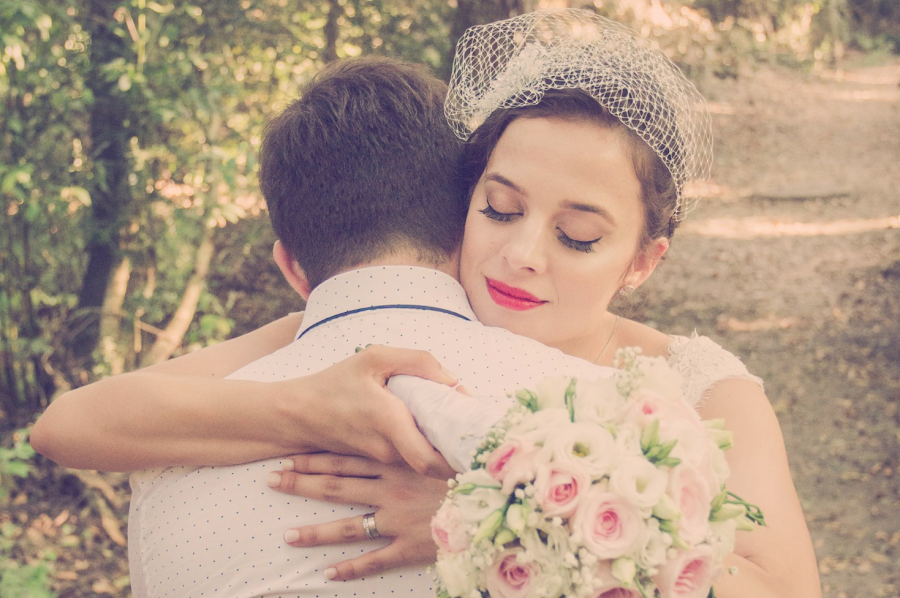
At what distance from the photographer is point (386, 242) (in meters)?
2.06

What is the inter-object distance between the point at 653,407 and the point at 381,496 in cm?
67

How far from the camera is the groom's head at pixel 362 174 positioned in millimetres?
2076

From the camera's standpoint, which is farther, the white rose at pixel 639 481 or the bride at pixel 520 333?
the bride at pixel 520 333

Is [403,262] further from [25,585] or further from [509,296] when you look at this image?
[25,585]

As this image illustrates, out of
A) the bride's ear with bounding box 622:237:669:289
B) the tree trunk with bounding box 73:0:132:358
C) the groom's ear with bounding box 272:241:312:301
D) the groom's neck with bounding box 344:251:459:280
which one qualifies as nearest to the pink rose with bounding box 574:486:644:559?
the groom's neck with bounding box 344:251:459:280

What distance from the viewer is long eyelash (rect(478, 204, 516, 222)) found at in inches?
88.7

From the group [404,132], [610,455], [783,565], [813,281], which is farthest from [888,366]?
[610,455]

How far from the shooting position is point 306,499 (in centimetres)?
174

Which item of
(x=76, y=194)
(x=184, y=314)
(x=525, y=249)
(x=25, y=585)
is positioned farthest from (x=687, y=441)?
(x=184, y=314)

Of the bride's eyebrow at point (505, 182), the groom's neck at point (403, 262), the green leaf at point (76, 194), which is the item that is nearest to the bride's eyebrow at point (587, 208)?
the bride's eyebrow at point (505, 182)

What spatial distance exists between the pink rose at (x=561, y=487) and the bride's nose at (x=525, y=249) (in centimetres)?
98

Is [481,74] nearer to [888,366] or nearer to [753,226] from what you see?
[888,366]

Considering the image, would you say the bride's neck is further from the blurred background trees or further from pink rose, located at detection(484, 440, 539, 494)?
the blurred background trees

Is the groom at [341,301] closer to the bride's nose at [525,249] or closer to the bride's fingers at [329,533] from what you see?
the bride's fingers at [329,533]
